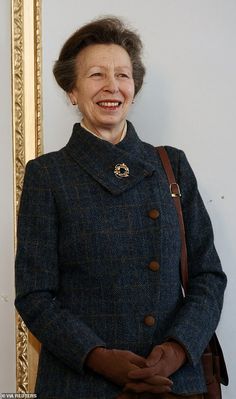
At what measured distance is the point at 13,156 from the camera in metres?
1.92

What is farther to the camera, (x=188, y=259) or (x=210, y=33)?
(x=210, y=33)

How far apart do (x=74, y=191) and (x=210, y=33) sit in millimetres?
726

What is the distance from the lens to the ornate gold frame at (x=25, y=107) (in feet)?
6.26

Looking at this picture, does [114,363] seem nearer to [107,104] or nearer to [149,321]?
[149,321]

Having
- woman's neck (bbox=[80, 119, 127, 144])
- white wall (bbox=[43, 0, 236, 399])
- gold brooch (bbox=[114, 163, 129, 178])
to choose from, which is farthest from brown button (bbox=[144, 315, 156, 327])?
white wall (bbox=[43, 0, 236, 399])

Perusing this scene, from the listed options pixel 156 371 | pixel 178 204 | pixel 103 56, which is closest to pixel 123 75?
pixel 103 56

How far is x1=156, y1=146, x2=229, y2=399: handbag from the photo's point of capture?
62.5 inches

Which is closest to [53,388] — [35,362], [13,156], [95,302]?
[95,302]

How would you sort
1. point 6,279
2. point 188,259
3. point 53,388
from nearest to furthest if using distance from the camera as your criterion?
point 53,388, point 188,259, point 6,279

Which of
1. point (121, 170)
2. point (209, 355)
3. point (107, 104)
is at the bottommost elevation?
point (209, 355)

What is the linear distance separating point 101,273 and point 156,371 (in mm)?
245

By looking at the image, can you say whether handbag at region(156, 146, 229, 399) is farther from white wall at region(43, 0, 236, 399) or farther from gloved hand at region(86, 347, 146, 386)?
white wall at region(43, 0, 236, 399)

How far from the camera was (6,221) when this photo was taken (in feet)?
6.29

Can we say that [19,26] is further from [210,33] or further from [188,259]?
[188,259]
